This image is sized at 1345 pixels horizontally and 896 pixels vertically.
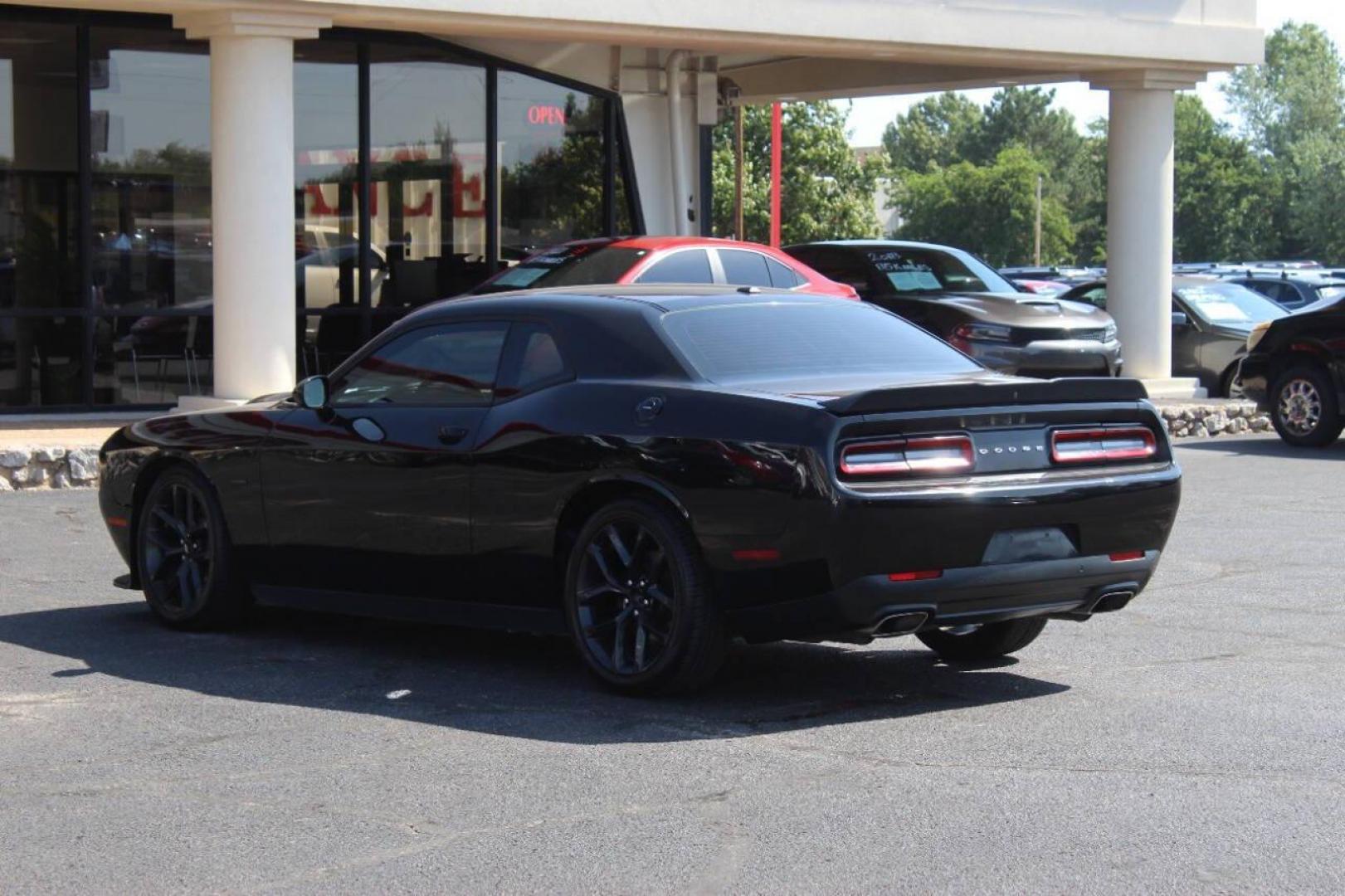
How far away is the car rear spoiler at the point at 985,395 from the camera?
654cm

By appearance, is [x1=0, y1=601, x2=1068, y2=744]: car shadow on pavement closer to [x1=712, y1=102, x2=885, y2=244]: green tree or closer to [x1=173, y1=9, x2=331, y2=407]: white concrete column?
[x1=173, y1=9, x2=331, y2=407]: white concrete column

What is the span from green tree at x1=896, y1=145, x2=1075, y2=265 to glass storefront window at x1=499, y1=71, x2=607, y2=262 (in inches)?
4373

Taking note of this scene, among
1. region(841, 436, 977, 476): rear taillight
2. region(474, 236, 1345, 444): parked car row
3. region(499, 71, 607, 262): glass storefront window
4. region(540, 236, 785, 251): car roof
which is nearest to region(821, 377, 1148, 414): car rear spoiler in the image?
region(841, 436, 977, 476): rear taillight

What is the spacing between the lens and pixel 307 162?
766 inches

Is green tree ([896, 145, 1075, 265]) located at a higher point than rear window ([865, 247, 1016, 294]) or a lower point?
higher

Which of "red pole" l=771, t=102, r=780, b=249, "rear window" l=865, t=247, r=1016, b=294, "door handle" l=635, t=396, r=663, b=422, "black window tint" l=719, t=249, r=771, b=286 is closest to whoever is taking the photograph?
"door handle" l=635, t=396, r=663, b=422

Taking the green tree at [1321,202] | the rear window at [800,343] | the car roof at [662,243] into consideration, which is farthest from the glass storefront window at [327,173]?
the green tree at [1321,202]

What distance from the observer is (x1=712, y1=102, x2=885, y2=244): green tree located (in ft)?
247

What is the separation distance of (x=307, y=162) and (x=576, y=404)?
1297cm

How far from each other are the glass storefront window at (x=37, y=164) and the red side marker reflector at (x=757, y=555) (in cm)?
1293

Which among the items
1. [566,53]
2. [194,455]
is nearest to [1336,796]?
[194,455]

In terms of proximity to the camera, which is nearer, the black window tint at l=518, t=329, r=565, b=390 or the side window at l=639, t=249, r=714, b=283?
the black window tint at l=518, t=329, r=565, b=390

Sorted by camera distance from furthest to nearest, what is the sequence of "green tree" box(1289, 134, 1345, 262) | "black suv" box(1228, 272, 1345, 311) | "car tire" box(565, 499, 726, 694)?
"green tree" box(1289, 134, 1345, 262) < "black suv" box(1228, 272, 1345, 311) < "car tire" box(565, 499, 726, 694)

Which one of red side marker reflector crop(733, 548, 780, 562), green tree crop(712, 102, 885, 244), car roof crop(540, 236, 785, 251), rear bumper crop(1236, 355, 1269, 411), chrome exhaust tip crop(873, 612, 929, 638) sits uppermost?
green tree crop(712, 102, 885, 244)
